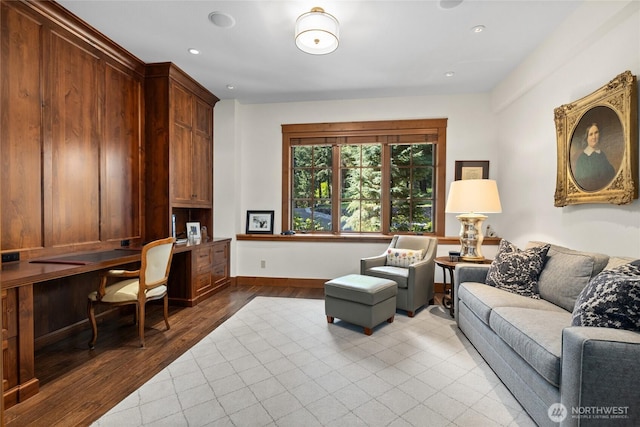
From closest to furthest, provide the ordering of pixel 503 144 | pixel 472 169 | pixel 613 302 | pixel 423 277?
pixel 613 302, pixel 423 277, pixel 503 144, pixel 472 169

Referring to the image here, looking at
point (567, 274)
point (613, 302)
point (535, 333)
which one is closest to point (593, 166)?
point (567, 274)

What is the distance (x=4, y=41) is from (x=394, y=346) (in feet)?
12.5

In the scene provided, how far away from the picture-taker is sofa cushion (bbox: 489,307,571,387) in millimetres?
1564

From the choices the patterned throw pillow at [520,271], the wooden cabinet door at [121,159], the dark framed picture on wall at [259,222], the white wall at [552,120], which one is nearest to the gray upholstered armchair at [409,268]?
the patterned throw pillow at [520,271]

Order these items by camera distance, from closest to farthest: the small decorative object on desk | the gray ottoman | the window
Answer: the gray ottoman → the small decorative object on desk → the window

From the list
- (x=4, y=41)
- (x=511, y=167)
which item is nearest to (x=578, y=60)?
(x=511, y=167)

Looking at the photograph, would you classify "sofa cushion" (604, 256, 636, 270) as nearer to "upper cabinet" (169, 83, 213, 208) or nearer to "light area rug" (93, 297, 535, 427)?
"light area rug" (93, 297, 535, 427)

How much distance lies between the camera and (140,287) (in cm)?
263

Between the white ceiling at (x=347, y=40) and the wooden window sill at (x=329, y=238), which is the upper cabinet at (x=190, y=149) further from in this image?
the wooden window sill at (x=329, y=238)

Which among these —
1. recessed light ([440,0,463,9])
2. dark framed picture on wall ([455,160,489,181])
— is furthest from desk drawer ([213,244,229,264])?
recessed light ([440,0,463,9])

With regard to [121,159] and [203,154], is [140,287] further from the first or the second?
[203,154]

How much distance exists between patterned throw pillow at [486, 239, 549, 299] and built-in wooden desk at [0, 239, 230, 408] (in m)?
3.20

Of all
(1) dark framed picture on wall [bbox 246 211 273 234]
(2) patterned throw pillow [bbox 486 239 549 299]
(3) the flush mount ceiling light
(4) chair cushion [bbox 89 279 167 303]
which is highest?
(3) the flush mount ceiling light

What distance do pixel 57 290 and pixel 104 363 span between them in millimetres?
895
